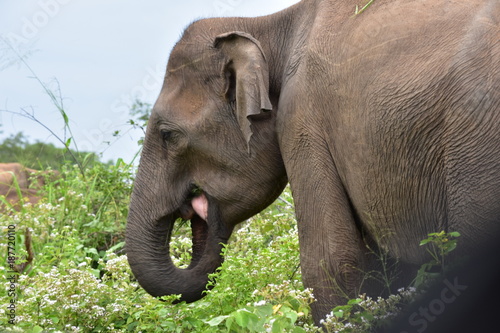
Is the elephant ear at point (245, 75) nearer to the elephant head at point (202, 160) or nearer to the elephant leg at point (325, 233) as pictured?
the elephant head at point (202, 160)

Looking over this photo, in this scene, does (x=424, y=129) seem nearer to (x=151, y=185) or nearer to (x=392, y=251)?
(x=392, y=251)

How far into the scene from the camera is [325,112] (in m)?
4.54

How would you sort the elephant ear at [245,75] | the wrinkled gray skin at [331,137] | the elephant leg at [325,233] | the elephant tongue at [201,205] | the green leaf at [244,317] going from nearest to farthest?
the green leaf at [244,317] < the wrinkled gray skin at [331,137] < the elephant leg at [325,233] < the elephant ear at [245,75] < the elephant tongue at [201,205]

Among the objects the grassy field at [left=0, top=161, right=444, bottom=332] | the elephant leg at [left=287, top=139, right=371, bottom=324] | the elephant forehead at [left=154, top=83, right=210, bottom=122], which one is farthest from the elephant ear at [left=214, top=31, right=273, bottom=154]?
the grassy field at [left=0, top=161, right=444, bottom=332]

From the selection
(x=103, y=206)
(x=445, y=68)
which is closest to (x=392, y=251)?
(x=445, y=68)

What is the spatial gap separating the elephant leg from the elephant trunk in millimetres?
873

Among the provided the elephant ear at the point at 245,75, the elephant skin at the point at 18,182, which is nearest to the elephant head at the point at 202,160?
the elephant ear at the point at 245,75

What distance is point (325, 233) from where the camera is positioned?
15.0 feet

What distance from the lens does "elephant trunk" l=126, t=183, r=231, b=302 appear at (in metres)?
5.42

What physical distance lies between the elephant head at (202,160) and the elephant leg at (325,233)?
43cm

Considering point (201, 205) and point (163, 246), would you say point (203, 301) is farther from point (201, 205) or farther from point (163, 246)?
point (201, 205)

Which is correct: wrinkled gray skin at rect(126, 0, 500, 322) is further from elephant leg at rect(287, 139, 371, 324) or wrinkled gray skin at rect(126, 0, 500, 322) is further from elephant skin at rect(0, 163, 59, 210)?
elephant skin at rect(0, 163, 59, 210)

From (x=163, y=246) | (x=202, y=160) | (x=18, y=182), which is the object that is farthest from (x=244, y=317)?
(x=18, y=182)

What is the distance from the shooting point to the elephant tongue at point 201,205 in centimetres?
539
